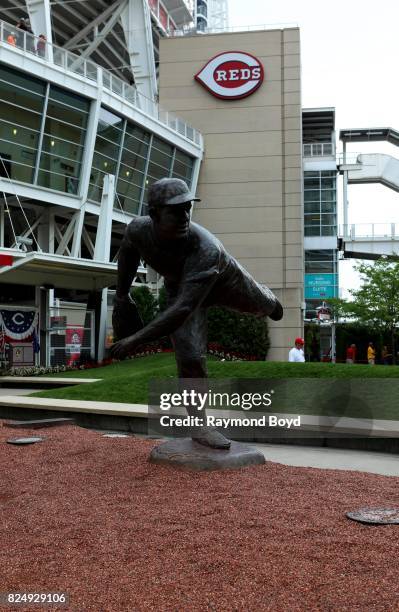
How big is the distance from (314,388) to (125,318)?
5640 mm

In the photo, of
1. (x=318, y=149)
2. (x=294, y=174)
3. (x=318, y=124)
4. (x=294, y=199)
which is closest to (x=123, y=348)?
(x=294, y=199)

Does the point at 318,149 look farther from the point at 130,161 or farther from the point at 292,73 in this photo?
the point at 130,161

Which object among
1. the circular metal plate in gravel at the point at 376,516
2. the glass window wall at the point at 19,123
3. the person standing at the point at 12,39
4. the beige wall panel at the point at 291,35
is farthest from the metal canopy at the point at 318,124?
the circular metal plate in gravel at the point at 376,516

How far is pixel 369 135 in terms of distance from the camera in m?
54.9

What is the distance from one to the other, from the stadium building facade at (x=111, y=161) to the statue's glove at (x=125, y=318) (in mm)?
15575

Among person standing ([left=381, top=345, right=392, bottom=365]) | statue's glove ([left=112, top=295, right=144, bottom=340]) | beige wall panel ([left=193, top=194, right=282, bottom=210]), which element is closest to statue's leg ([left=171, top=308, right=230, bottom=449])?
statue's glove ([left=112, top=295, right=144, bottom=340])

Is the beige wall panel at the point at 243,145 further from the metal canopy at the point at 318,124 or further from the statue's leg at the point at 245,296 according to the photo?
the metal canopy at the point at 318,124

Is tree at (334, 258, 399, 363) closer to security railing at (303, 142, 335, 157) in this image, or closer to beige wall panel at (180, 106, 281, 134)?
beige wall panel at (180, 106, 281, 134)

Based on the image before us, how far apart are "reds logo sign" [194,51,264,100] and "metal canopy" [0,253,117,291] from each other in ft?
48.1

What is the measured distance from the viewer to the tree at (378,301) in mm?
32062

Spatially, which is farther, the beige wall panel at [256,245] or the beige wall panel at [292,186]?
the beige wall panel at [256,245]

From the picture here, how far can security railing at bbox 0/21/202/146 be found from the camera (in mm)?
24906

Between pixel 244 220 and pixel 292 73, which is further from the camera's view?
pixel 292 73

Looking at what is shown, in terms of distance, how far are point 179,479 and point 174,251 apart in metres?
1.83
